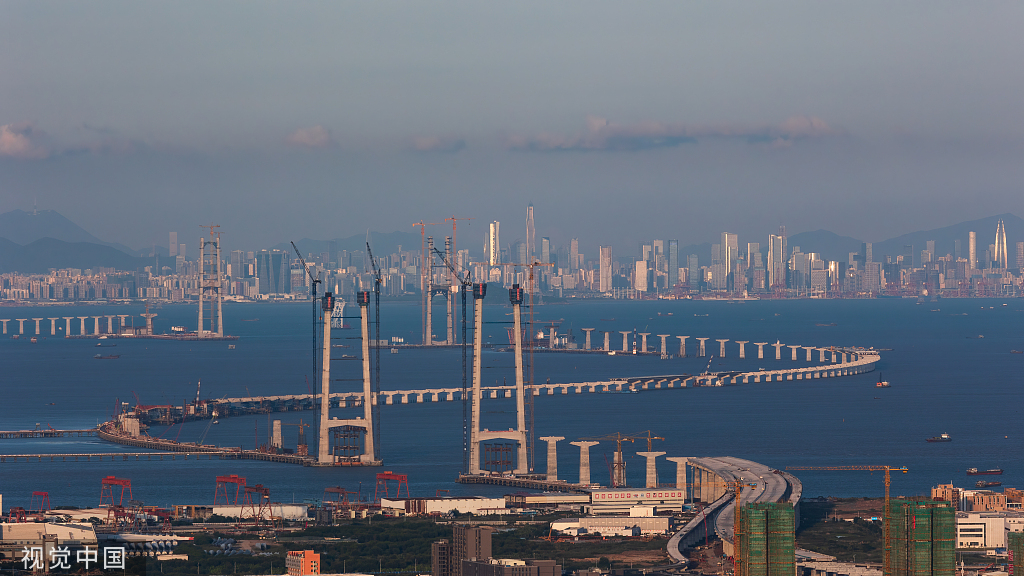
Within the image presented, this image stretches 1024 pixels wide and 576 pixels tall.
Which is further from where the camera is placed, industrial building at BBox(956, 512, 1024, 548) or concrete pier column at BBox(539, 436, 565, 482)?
concrete pier column at BBox(539, 436, 565, 482)

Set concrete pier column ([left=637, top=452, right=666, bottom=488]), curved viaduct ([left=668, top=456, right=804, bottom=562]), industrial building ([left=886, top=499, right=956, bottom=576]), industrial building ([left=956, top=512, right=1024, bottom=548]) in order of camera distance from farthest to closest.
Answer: concrete pier column ([left=637, top=452, right=666, bottom=488]) < industrial building ([left=956, top=512, right=1024, bottom=548]) < curved viaduct ([left=668, top=456, right=804, bottom=562]) < industrial building ([left=886, top=499, right=956, bottom=576])

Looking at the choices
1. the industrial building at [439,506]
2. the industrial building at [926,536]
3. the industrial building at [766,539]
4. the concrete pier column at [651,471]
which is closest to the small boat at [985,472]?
the concrete pier column at [651,471]

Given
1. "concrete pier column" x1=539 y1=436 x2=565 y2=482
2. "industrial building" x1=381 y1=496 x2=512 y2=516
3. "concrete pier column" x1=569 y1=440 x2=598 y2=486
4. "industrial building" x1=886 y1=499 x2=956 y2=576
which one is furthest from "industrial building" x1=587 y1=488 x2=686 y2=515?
"industrial building" x1=886 y1=499 x2=956 y2=576

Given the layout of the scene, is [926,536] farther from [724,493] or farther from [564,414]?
[564,414]

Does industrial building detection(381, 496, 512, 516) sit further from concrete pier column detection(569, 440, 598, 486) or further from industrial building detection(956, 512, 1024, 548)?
industrial building detection(956, 512, 1024, 548)

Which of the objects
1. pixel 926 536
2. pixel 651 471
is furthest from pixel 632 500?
pixel 926 536

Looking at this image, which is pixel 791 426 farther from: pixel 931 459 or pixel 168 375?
pixel 168 375

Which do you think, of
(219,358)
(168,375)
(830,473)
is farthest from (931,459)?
(219,358)

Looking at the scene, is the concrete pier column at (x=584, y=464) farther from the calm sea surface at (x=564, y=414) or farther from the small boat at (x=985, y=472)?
the small boat at (x=985, y=472)
